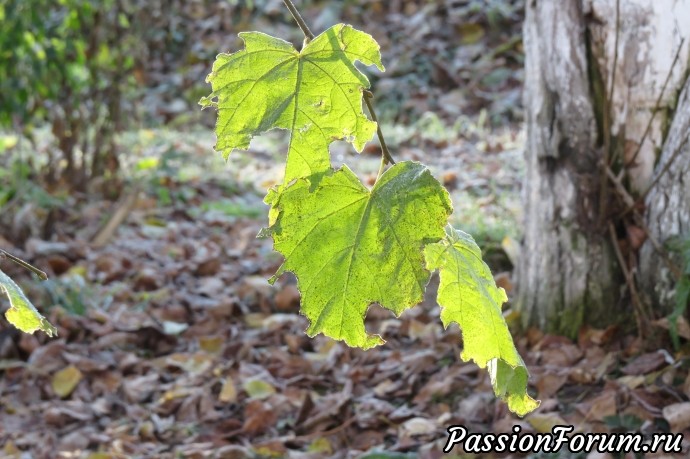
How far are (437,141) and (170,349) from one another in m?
2.74

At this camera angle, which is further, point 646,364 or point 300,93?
point 646,364

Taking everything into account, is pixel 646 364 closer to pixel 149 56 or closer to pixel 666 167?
pixel 666 167

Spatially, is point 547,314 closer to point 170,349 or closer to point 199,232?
point 170,349

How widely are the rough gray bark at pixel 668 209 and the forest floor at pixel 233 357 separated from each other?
16 cm

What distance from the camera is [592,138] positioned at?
2.34 meters

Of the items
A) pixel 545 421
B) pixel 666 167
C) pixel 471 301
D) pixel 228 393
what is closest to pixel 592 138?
pixel 666 167

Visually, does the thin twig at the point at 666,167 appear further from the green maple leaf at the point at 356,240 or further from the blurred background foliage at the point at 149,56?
the blurred background foliage at the point at 149,56

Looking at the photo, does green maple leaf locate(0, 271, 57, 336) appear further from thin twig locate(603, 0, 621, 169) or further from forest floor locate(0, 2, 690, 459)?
thin twig locate(603, 0, 621, 169)

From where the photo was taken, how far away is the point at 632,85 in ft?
7.50

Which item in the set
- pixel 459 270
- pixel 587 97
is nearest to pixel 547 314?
pixel 587 97

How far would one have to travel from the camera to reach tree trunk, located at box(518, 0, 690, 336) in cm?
224

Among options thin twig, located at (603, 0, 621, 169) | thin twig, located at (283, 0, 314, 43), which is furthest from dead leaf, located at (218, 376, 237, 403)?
thin twig, located at (283, 0, 314, 43)

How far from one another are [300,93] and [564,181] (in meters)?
1.70

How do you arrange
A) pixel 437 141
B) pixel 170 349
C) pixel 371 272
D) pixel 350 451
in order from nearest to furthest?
pixel 371 272, pixel 350 451, pixel 170 349, pixel 437 141
